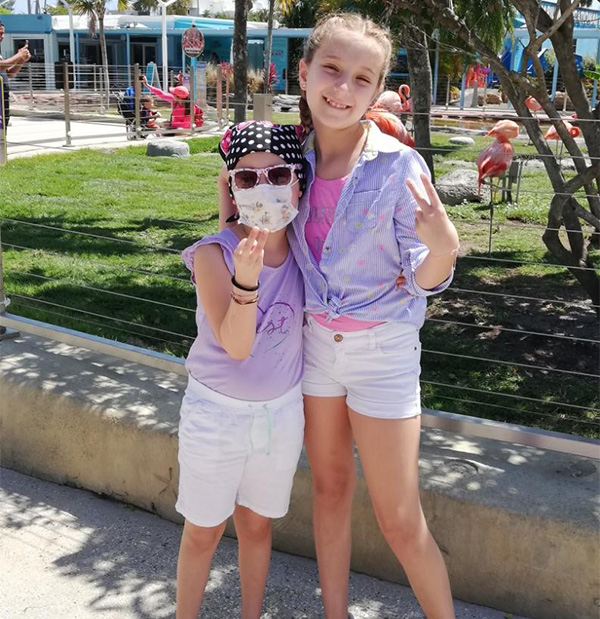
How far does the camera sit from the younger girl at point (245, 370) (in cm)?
233

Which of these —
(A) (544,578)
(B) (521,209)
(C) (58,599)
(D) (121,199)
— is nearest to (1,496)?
(C) (58,599)

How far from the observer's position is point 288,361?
2.46 m

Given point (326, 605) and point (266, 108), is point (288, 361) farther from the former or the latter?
point (266, 108)

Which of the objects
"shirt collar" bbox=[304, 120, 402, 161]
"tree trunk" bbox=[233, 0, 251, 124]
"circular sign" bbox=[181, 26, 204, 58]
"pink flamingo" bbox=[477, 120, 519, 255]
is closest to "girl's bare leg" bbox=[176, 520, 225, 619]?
"shirt collar" bbox=[304, 120, 402, 161]

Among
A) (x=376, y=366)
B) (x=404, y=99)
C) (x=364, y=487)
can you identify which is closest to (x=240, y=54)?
(x=404, y=99)

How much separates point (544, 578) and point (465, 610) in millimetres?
297

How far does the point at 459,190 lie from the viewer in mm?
11266

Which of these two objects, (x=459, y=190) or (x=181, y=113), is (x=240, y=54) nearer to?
(x=459, y=190)

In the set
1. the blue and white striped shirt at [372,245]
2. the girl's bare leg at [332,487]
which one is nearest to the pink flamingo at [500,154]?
the girl's bare leg at [332,487]

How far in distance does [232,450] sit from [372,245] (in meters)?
0.70

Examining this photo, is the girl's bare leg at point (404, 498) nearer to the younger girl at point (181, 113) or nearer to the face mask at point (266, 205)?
the face mask at point (266, 205)

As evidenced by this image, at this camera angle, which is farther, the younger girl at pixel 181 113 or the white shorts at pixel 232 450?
the younger girl at pixel 181 113

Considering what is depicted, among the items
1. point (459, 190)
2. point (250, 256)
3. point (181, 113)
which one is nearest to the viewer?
point (250, 256)

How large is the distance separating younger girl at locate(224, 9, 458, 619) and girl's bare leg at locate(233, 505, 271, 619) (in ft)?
1.25
